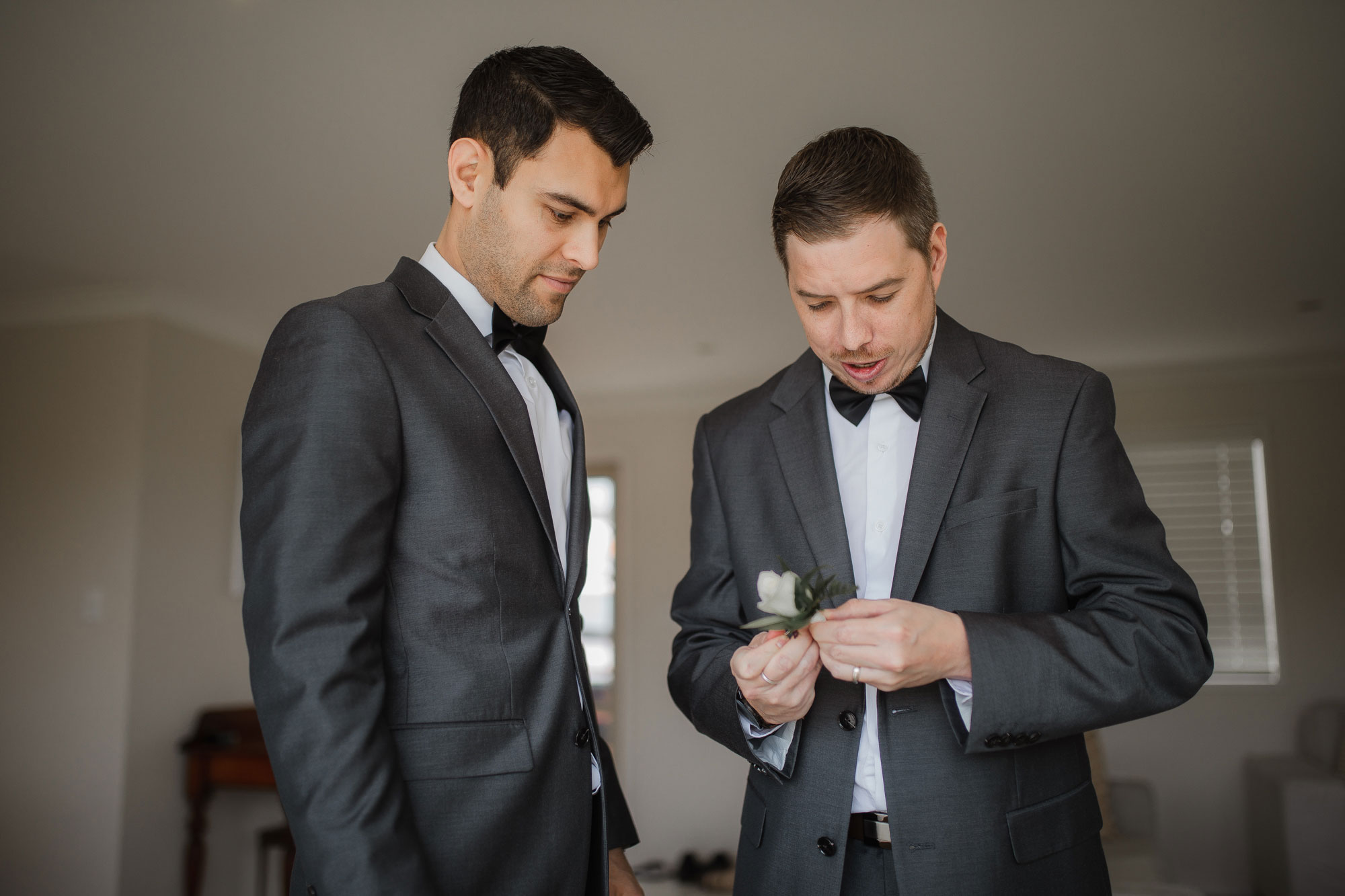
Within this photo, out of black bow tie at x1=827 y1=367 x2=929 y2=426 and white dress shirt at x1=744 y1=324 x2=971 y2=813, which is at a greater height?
black bow tie at x1=827 y1=367 x2=929 y2=426

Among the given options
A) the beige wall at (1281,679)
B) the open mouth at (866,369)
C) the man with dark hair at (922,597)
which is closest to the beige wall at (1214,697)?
the beige wall at (1281,679)

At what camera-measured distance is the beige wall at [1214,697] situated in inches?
248

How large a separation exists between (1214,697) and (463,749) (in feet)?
22.0

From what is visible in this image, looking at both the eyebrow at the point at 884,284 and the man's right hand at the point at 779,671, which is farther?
the eyebrow at the point at 884,284

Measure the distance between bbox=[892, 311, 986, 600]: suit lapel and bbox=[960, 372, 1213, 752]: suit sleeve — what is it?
0.14 meters

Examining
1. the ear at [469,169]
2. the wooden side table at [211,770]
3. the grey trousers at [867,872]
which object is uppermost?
the ear at [469,169]

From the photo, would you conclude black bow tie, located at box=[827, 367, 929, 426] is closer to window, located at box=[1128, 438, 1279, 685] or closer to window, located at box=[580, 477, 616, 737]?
window, located at box=[1128, 438, 1279, 685]

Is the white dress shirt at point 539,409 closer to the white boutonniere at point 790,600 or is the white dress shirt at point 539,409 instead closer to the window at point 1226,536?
the white boutonniere at point 790,600

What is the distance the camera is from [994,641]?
1.26m

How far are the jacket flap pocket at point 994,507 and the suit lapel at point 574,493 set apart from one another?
1.86 feet

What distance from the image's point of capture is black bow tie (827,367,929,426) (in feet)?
5.12

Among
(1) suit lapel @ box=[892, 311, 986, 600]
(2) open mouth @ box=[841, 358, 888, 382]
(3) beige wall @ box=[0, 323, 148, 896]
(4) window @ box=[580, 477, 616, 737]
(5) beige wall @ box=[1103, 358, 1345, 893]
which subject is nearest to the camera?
(1) suit lapel @ box=[892, 311, 986, 600]

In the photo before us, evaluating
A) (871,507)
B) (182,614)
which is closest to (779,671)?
(871,507)

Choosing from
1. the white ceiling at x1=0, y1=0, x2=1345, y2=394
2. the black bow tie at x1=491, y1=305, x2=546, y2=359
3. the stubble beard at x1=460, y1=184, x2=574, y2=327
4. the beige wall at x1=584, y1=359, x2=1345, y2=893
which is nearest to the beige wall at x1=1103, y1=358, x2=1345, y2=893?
the beige wall at x1=584, y1=359, x2=1345, y2=893
